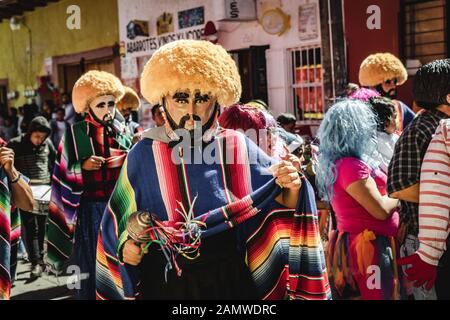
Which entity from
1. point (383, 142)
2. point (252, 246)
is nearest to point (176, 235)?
point (252, 246)

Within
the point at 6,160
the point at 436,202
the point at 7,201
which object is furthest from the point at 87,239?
the point at 436,202

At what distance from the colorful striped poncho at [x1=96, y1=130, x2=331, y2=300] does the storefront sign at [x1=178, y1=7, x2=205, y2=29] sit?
945 centimetres

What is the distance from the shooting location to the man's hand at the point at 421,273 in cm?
269

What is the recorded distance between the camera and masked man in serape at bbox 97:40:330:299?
2527 millimetres

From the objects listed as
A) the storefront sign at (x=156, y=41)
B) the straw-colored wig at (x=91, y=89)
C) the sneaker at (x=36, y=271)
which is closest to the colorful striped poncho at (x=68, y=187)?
the straw-colored wig at (x=91, y=89)

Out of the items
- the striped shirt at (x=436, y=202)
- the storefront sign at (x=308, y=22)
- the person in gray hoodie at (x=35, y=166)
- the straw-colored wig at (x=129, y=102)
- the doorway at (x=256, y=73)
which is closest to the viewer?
the striped shirt at (x=436, y=202)

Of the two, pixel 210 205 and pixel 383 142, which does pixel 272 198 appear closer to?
pixel 210 205

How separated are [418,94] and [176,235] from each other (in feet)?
4.66

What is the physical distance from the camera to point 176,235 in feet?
8.16

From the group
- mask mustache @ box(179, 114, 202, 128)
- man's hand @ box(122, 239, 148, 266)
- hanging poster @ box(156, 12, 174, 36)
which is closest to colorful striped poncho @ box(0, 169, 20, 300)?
man's hand @ box(122, 239, 148, 266)

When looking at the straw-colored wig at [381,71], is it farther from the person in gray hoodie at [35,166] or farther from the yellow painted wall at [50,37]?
the yellow painted wall at [50,37]

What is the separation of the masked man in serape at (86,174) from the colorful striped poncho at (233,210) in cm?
206

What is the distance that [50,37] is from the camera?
57.7 feet

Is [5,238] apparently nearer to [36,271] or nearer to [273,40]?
[36,271]
